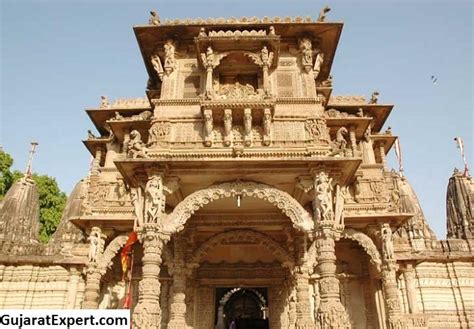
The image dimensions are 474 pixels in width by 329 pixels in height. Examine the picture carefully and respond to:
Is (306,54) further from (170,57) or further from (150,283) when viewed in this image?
(150,283)

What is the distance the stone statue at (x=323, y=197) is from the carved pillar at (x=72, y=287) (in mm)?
11025

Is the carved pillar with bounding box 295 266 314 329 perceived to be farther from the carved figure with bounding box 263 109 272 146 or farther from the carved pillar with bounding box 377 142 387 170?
the carved pillar with bounding box 377 142 387 170

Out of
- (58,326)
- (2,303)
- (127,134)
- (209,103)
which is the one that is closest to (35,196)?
(2,303)

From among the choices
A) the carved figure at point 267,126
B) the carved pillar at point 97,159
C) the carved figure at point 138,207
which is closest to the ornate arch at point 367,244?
the carved figure at point 267,126

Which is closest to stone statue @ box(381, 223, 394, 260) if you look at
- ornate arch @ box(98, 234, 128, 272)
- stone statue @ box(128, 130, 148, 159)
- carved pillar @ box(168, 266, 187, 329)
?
carved pillar @ box(168, 266, 187, 329)

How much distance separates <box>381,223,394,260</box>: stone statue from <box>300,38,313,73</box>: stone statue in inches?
256

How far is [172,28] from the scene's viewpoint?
1390 cm

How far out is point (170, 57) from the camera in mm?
13875

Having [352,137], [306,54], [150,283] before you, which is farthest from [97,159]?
[352,137]

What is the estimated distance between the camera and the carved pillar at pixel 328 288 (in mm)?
9125

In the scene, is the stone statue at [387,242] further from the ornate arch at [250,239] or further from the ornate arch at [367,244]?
the ornate arch at [250,239]

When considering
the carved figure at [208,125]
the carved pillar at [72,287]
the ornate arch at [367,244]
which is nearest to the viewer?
the carved figure at [208,125]

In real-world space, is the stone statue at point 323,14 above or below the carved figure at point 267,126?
above

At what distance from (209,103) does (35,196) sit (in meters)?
14.7
